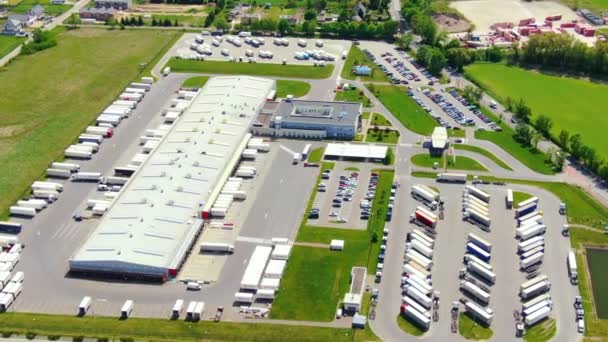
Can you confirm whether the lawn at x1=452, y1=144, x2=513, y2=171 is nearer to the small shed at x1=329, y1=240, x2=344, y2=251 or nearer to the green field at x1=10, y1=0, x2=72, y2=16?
the small shed at x1=329, y1=240, x2=344, y2=251

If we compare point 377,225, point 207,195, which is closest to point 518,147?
point 377,225

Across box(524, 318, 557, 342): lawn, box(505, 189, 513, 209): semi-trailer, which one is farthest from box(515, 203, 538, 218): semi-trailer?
box(524, 318, 557, 342): lawn

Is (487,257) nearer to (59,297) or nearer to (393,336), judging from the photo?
(393,336)

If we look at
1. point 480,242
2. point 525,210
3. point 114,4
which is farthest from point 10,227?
point 114,4

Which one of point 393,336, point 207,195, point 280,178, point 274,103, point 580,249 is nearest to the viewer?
point 393,336

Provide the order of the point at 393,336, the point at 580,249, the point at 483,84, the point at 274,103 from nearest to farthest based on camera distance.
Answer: the point at 393,336 < the point at 580,249 < the point at 274,103 < the point at 483,84

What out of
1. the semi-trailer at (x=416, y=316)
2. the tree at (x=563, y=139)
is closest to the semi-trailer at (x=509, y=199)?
the tree at (x=563, y=139)

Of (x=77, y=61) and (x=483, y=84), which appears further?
(x=77, y=61)
